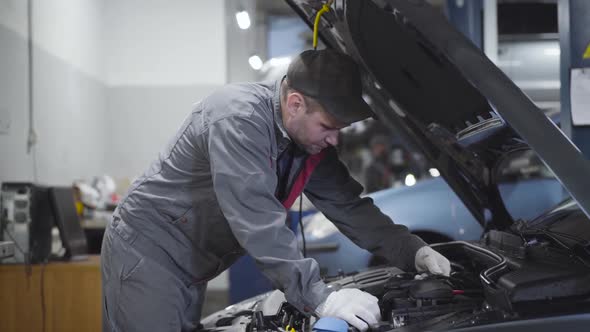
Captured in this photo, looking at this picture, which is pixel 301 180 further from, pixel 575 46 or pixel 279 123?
pixel 575 46

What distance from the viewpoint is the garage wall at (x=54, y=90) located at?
13.0 feet

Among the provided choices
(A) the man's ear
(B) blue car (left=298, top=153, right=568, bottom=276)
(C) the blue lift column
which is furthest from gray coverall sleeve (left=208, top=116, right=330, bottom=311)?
(B) blue car (left=298, top=153, right=568, bottom=276)

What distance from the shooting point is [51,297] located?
3.34 metres

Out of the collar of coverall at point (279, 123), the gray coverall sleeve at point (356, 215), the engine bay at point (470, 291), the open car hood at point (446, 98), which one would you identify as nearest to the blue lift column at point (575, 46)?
the open car hood at point (446, 98)

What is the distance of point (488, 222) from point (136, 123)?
15.9ft

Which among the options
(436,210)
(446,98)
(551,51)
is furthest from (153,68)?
(446,98)

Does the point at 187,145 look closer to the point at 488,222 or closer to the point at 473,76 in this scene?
the point at 473,76

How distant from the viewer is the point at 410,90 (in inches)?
79.2

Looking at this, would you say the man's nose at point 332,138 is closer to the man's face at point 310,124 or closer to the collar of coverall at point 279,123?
the man's face at point 310,124

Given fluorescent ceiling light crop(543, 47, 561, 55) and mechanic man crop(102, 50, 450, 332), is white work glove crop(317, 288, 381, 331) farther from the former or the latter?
fluorescent ceiling light crop(543, 47, 561, 55)

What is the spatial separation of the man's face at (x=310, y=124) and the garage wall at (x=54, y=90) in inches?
110

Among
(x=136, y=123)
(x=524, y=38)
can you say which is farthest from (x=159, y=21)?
(x=524, y=38)

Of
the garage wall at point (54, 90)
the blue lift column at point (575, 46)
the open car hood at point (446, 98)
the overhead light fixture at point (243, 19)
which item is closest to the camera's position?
the open car hood at point (446, 98)

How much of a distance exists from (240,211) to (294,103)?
363 mm
